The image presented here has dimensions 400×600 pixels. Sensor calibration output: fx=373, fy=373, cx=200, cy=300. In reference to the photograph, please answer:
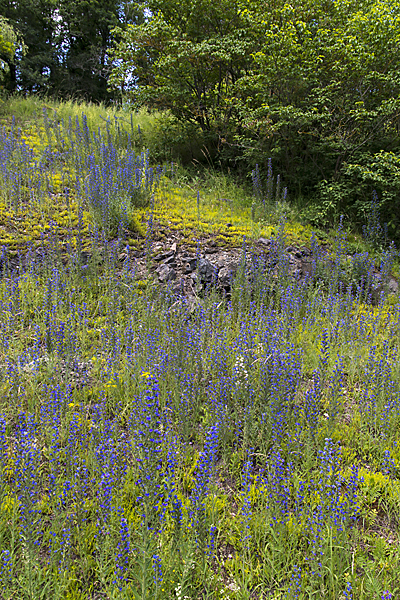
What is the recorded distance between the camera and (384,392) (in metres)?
3.22

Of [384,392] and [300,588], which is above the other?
[384,392]

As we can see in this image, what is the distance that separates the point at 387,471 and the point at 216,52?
803 cm

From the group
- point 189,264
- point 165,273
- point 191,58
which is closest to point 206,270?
point 189,264

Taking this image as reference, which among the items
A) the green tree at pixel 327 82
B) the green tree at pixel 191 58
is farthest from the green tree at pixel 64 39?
the green tree at pixel 327 82

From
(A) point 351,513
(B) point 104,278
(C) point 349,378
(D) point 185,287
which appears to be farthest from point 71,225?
(A) point 351,513

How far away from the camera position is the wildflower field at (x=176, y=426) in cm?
194

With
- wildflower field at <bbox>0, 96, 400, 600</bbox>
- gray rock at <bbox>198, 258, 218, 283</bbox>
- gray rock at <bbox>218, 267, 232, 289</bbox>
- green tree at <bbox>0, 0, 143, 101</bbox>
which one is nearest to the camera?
wildflower field at <bbox>0, 96, 400, 600</bbox>

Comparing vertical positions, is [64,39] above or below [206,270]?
above

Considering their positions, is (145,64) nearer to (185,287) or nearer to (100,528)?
(185,287)

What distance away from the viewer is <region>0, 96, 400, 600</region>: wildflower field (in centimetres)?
194

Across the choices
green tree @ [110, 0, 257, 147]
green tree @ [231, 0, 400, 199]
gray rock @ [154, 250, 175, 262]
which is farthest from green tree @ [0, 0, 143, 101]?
gray rock @ [154, 250, 175, 262]

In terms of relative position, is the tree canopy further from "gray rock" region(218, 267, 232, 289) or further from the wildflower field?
"gray rock" region(218, 267, 232, 289)

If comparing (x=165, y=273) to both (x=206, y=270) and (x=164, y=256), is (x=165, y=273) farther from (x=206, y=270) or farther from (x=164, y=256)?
(x=206, y=270)

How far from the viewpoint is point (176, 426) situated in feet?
9.89
